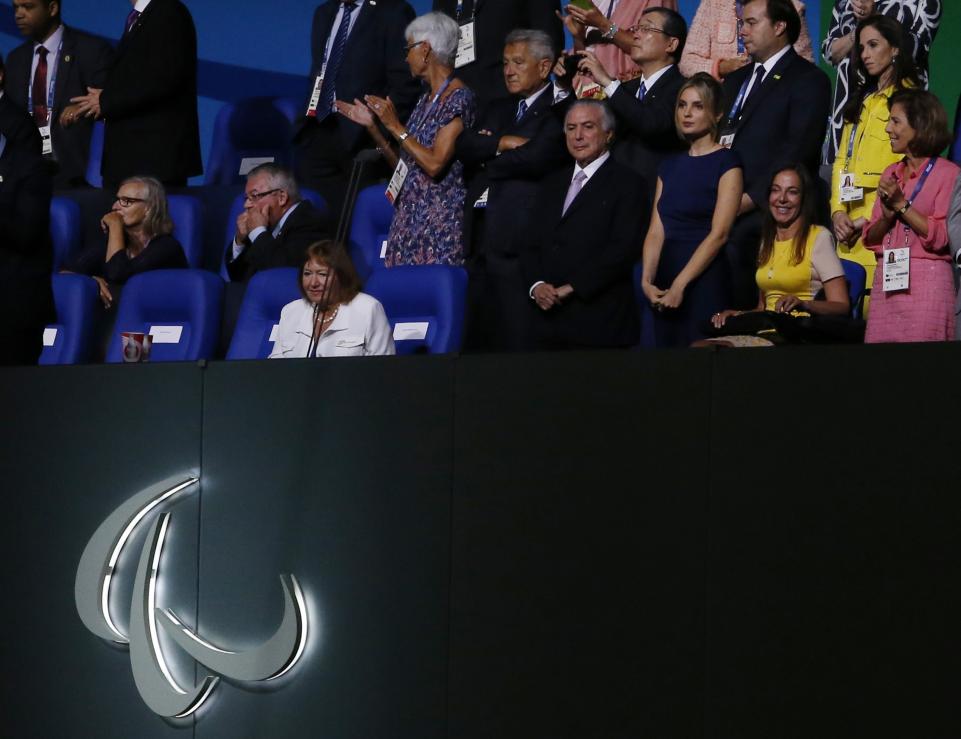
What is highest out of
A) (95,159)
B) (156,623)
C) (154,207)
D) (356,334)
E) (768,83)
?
(95,159)

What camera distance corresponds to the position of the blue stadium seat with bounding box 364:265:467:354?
4.65 metres

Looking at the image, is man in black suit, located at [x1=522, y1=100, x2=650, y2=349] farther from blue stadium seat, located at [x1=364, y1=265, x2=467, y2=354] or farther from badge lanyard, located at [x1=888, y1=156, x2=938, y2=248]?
badge lanyard, located at [x1=888, y1=156, x2=938, y2=248]

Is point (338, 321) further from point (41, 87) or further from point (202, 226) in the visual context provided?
point (41, 87)

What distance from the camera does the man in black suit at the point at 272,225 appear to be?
534 centimetres

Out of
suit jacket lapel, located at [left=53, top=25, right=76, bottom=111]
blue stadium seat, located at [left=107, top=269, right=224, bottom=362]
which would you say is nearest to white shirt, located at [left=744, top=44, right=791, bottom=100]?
blue stadium seat, located at [left=107, top=269, right=224, bottom=362]

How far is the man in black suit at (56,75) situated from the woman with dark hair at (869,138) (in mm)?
3598

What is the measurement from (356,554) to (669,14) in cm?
272

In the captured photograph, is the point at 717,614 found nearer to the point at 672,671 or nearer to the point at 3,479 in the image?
the point at 672,671

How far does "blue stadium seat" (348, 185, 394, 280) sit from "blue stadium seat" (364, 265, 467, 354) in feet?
2.60

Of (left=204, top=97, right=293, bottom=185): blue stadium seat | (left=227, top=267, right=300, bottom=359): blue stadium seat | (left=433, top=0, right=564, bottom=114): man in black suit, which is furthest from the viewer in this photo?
(left=204, top=97, right=293, bottom=185): blue stadium seat

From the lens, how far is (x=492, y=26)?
579 centimetres

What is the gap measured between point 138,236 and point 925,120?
119 inches

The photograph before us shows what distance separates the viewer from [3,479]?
3.89 metres

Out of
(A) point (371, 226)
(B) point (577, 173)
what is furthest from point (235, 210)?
(B) point (577, 173)
